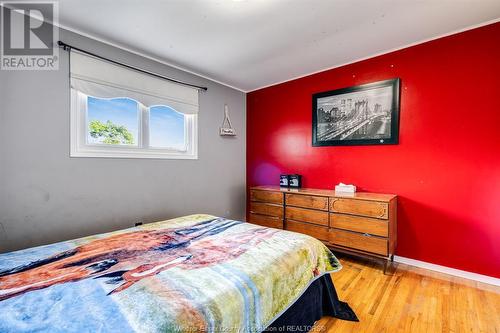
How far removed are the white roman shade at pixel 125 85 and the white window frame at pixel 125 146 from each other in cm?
12

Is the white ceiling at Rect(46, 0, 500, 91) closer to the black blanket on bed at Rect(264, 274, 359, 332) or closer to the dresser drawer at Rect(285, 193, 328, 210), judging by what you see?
the dresser drawer at Rect(285, 193, 328, 210)

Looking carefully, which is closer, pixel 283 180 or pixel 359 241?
pixel 359 241

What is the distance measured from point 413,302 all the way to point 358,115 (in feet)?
6.56

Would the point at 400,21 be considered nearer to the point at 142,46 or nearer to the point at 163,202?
the point at 142,46

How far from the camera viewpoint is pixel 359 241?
243 centimetres

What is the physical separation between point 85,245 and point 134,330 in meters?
1.08

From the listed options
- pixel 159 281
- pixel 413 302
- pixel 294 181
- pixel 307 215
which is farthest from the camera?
pixel 294 181

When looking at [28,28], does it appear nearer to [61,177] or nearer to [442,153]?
[61,177]

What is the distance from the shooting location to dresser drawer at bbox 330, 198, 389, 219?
2291 millimetres

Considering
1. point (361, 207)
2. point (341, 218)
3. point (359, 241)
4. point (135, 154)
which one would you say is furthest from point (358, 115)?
point (135, 154)

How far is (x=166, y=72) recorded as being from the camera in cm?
294

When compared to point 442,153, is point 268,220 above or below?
below

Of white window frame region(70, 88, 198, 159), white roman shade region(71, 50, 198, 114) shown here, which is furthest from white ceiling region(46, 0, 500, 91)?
white window frame region(70, 88, 198, 159)

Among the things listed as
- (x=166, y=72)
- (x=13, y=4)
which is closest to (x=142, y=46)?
(x=166, y=72)
